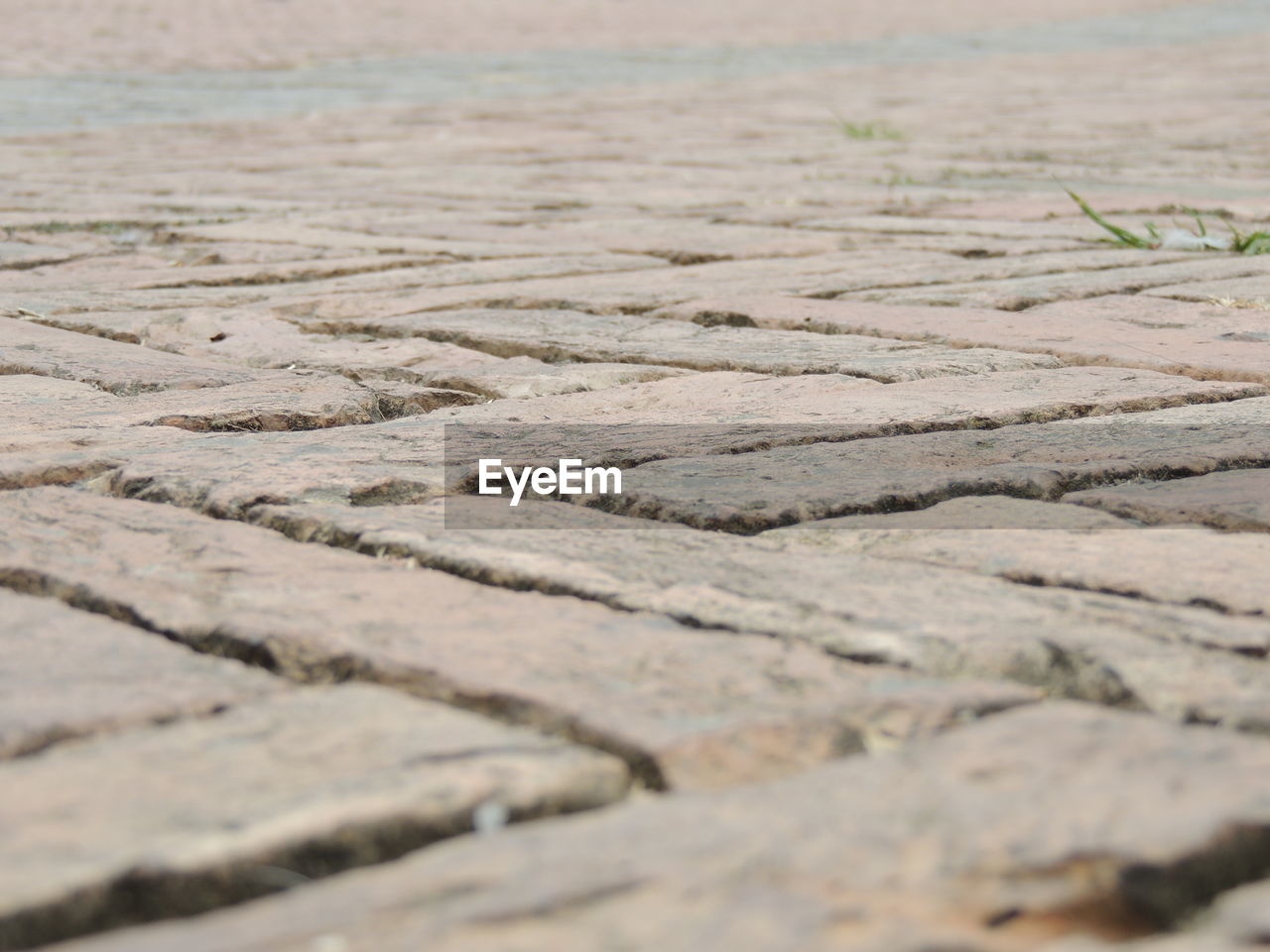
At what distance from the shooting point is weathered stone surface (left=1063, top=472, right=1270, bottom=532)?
1753 mm

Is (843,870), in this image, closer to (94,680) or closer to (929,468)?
(94,680)

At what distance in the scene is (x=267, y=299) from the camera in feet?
11.0

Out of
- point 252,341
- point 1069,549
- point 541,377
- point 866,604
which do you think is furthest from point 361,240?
point 866,604

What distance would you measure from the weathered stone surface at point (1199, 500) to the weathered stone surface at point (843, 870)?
717mm

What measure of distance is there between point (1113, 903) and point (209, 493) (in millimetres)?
1189

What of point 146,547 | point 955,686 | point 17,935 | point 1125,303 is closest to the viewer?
point 17,935

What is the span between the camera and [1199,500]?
1.82 meters

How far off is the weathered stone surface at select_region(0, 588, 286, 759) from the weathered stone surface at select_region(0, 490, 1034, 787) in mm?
42

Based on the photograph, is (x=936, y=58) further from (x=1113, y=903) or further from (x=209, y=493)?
(x=1113, y=903)

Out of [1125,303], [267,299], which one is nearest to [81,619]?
[267,299]

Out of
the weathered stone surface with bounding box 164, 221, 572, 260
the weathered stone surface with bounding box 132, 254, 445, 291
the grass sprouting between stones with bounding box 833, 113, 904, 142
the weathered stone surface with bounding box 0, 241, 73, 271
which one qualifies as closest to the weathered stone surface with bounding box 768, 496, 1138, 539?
the weathered stone surface with bounding box 132, 254, 445, 291

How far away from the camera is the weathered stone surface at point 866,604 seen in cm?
126

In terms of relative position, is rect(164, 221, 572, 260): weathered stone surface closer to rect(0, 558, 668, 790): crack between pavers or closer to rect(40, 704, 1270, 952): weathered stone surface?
rect(0, 558, 668, 790): crack between pavers

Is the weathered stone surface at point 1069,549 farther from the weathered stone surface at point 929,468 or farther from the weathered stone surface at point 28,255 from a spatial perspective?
the weathered stone surface at point 28,255
